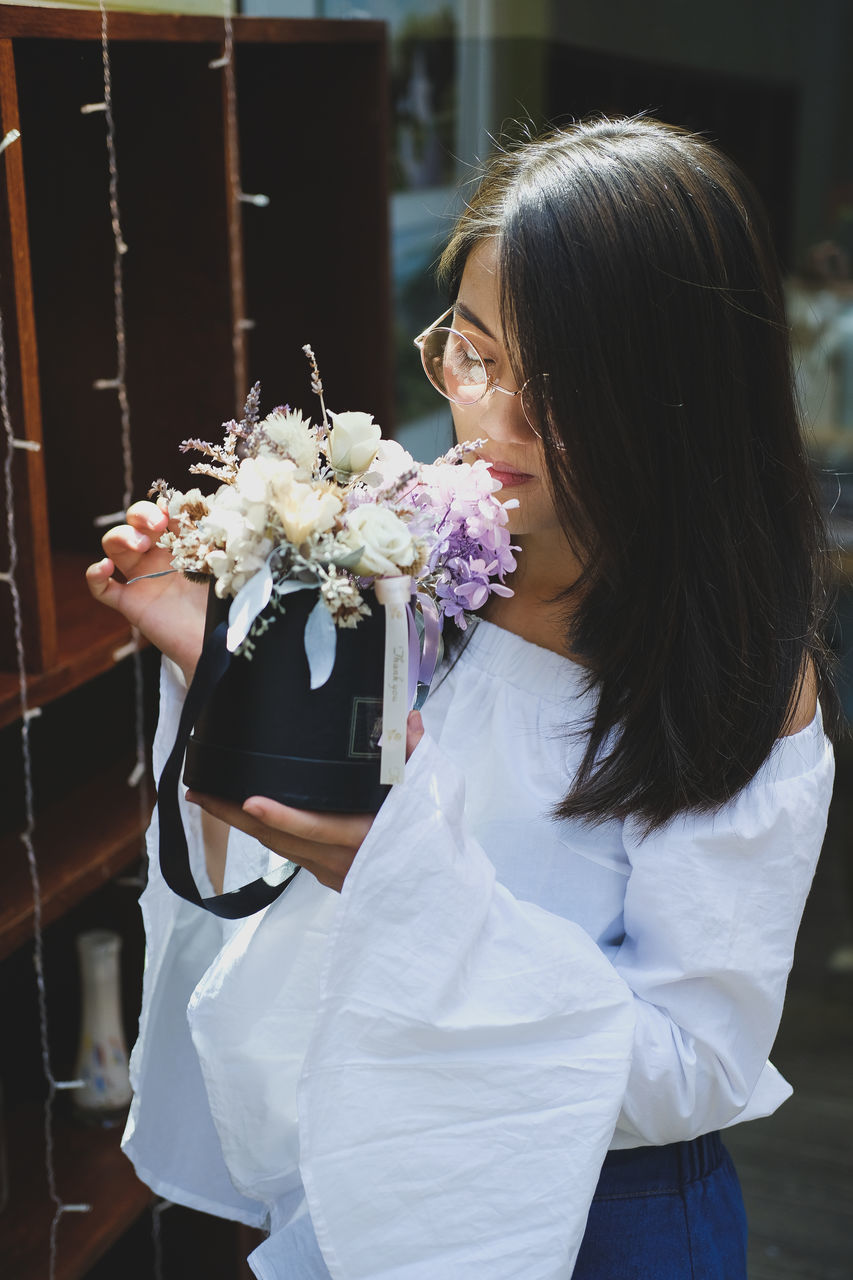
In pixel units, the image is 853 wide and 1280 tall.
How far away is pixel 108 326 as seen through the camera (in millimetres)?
1643

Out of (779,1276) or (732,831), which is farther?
(779,1276)

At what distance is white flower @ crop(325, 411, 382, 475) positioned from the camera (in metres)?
0.96

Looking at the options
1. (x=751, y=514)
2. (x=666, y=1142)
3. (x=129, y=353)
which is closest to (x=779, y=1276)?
(x=666, y=1142)

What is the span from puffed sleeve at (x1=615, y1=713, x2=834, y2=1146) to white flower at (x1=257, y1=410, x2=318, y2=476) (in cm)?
44

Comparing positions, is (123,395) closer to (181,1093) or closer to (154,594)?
(154,594)

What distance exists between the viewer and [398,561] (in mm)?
881

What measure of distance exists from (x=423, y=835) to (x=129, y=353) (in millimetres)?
953

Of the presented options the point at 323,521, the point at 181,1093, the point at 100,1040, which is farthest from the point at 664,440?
the point at 100,1040

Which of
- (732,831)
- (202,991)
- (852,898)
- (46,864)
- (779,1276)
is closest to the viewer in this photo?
(732,831)

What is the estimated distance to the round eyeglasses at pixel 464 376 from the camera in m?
1.08

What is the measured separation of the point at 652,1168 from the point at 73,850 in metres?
0.73

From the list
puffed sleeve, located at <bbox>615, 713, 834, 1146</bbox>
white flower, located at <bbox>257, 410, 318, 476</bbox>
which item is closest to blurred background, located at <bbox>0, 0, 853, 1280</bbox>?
puffed sleeve, located at <bbox>615, 713, 834, 1146</bbox>

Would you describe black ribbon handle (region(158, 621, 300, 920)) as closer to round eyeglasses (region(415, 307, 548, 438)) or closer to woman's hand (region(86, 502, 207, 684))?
woman's hand (region(86, 502, 207, 684))

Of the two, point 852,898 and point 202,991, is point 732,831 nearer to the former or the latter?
point 202,991
